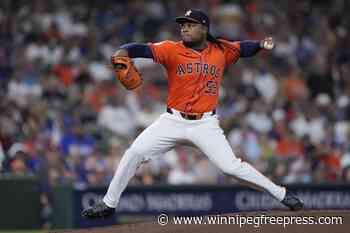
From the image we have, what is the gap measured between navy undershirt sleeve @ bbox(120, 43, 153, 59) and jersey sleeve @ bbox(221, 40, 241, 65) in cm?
70

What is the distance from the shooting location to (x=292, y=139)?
15609 millimetres

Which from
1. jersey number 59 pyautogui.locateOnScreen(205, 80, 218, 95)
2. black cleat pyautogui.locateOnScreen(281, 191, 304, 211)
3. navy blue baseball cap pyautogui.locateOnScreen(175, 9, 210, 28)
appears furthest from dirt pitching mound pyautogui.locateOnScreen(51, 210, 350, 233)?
navy blue baseball cap pyautogui.locateOnScreen(175, 9, 210, 28)

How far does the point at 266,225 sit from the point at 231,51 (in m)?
1.60

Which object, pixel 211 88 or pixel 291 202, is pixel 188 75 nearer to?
Answer: pixel 211 88

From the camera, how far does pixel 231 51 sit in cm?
931

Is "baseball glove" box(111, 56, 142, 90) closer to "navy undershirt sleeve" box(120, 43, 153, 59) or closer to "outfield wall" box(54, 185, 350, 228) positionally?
"navy undershirt sleeve" box(120, 43, 153, 59)

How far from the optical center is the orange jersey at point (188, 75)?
29.7ft

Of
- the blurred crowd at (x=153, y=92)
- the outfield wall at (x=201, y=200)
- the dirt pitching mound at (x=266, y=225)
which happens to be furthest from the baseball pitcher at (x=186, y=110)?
the blurred crowd at (x=153, y=92)

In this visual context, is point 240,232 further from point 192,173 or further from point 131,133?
point 131,133

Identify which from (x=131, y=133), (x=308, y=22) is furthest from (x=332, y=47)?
(x=131, y=133)

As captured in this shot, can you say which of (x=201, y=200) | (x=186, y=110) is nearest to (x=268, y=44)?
(x=186, y=110)

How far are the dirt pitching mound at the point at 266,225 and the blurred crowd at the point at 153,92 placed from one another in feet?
15.3

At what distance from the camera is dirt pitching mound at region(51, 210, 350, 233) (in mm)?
8633

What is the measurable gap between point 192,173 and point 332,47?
492 centimetres
